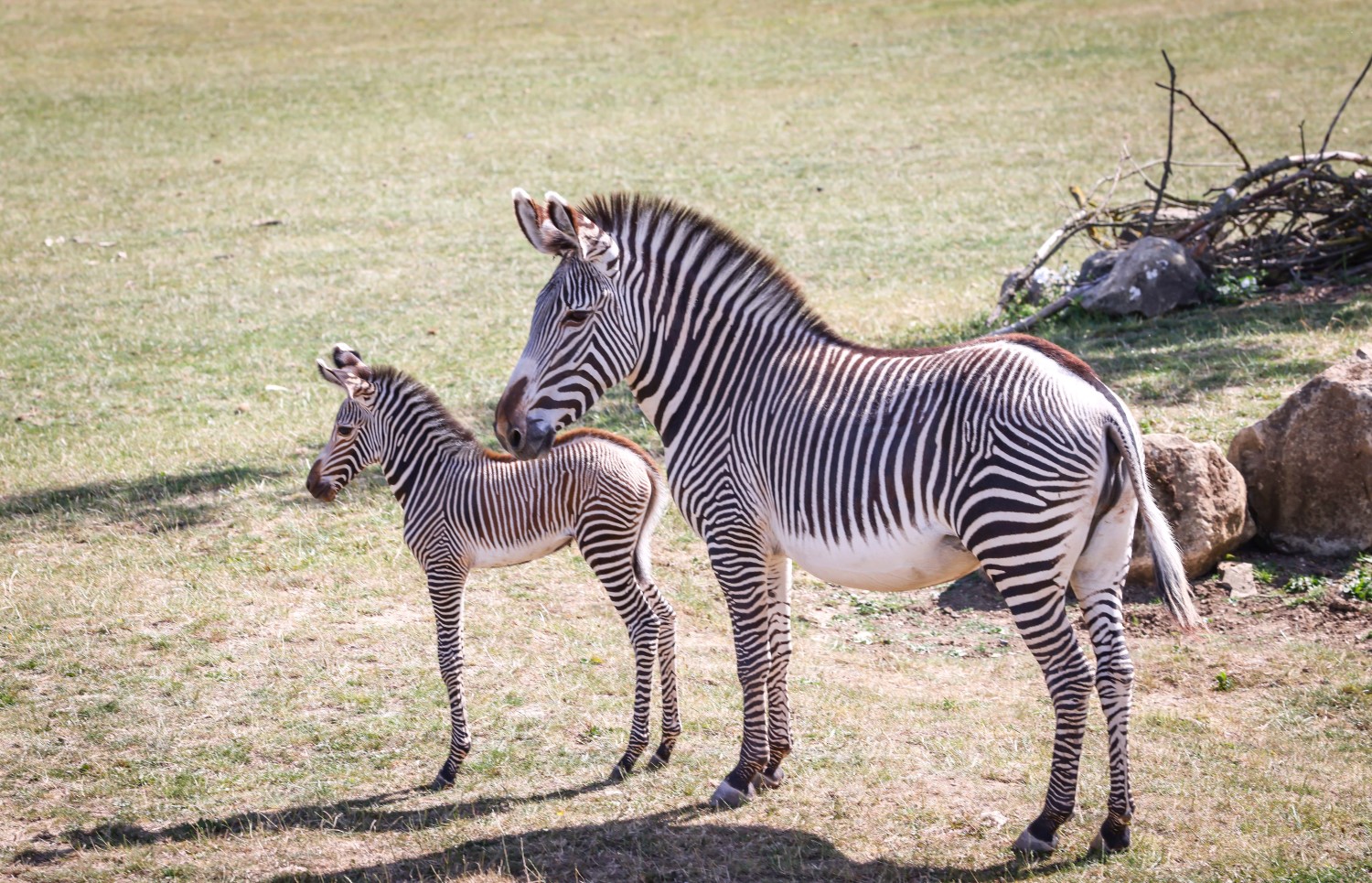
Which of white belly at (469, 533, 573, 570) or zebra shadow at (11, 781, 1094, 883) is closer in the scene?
zebra shadow at (11, 781, 1094, 883)

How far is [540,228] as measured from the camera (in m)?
5.69

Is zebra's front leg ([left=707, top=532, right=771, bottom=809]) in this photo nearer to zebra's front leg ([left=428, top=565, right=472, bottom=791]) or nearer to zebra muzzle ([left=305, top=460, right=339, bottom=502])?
zebra's front leg ([left=428, top=565, right=472, bottom=791])

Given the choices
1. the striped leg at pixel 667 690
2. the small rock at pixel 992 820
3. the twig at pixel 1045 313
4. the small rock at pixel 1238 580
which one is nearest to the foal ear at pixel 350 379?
the striped leg at pixel 667 690

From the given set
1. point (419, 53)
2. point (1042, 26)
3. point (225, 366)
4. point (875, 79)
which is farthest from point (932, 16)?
point (225, 366)

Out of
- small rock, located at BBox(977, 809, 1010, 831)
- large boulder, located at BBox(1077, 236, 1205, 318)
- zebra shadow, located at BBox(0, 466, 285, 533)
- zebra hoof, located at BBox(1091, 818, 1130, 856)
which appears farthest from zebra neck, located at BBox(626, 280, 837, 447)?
large boulder, located at BBox(1077, 236, 1205, 318)

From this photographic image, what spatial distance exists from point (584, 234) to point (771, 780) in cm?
284

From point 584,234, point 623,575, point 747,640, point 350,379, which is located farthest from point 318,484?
point 747,640

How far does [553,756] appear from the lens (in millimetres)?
6641

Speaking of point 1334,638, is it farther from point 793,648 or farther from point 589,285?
point 589,285

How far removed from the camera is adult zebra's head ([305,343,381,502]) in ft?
22.8

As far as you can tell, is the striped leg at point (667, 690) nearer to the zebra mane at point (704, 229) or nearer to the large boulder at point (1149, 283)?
the zebra mane at point (704, 229)

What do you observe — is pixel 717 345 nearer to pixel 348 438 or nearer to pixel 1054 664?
pixel 1054 664

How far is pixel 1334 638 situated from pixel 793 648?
321 cm

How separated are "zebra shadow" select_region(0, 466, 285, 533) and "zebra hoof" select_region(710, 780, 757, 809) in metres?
5.78
